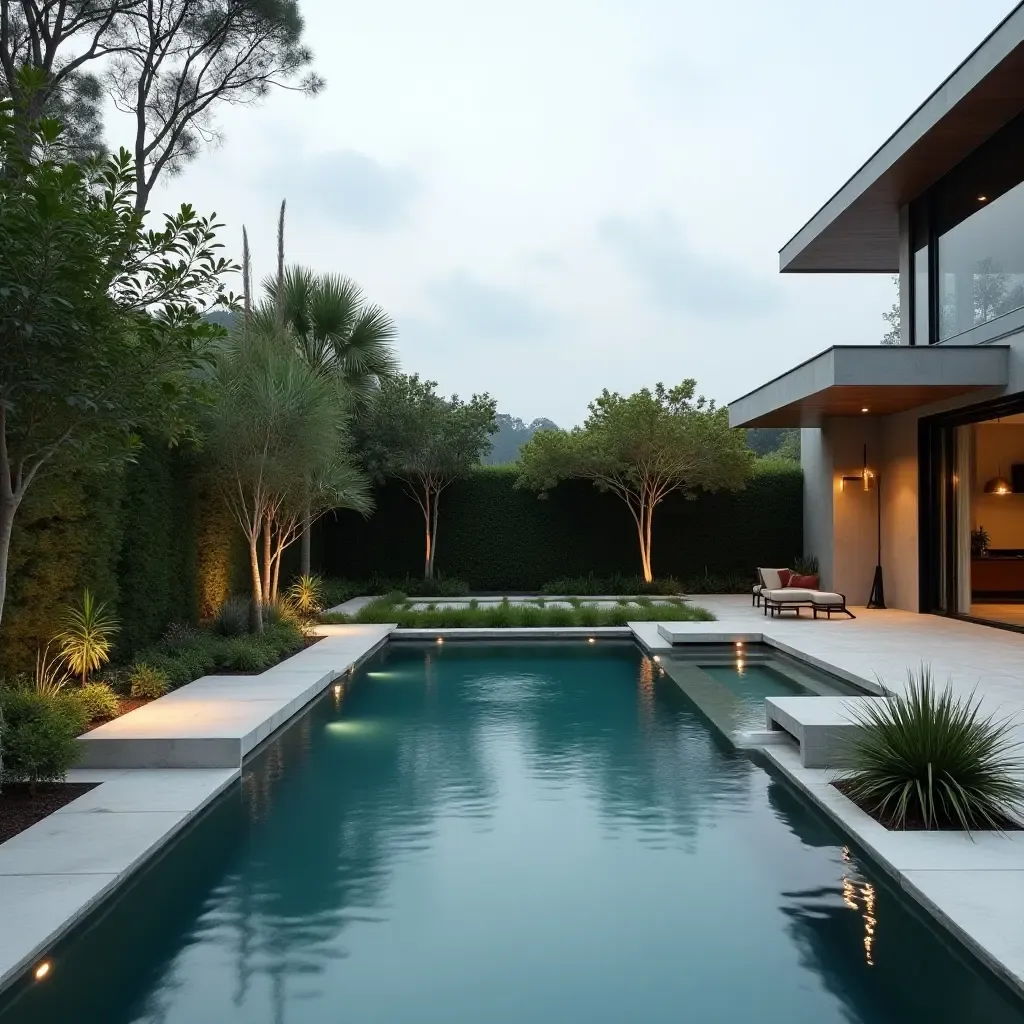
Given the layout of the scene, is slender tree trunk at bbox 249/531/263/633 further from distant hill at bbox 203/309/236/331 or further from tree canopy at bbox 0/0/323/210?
tree canopy at bbox 0/0/323/210

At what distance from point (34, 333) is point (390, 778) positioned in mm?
3460

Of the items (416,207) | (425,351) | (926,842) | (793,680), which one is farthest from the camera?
(425,351)

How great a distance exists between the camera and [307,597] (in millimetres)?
15367

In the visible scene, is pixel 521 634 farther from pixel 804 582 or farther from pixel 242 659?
pixel 804 582

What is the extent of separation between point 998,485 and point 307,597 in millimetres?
11293

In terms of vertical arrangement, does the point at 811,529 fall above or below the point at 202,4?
below

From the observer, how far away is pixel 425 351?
2008 inches

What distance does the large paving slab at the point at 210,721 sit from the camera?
629cm

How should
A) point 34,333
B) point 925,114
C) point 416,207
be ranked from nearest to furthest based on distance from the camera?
Answer: 1. point 34,333
2. point 925,114
3. point 416,207

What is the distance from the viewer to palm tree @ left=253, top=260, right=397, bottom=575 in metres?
17.2

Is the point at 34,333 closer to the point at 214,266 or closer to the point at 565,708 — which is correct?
the point at 214,266

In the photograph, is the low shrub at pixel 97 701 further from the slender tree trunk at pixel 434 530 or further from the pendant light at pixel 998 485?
the pendant light at pixel 998 485

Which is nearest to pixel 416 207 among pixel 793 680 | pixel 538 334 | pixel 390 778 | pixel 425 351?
pixel 538 334

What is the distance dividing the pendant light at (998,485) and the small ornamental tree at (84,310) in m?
14.4
